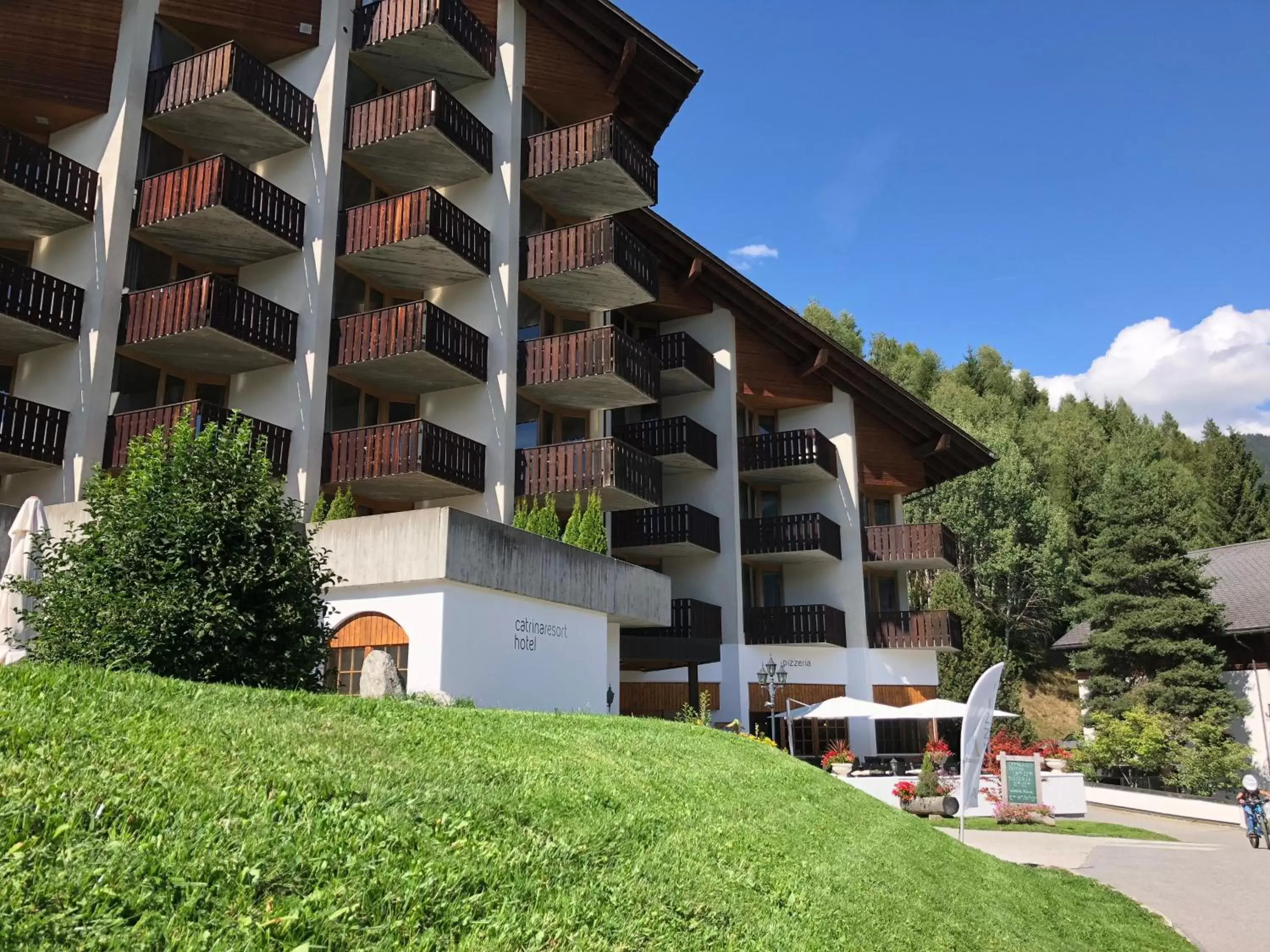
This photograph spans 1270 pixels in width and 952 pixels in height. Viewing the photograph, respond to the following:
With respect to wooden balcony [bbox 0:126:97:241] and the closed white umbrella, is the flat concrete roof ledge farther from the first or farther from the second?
the closed white umbrella

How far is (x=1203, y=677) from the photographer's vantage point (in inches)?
1351

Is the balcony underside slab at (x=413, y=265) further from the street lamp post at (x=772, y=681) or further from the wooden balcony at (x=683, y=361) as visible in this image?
the street lamp post at (x=772, y=681)

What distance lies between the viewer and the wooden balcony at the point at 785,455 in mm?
30734

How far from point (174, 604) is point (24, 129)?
15.2 m

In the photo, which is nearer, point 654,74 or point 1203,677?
point 654,74

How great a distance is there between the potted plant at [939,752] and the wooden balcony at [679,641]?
6914mm

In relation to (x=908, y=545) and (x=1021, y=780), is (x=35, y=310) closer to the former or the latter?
(x=1021, y=780)

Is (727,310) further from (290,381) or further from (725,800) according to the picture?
(725,800)

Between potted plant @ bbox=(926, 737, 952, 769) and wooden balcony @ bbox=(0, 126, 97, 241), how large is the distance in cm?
2431

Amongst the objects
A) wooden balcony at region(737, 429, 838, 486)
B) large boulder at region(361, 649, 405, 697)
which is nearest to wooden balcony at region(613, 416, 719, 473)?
wooden balcony at region(737, 429, 838, 486)

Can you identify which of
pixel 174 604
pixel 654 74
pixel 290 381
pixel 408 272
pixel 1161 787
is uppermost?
pixel 654 74

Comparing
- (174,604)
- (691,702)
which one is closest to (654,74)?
(691,702)

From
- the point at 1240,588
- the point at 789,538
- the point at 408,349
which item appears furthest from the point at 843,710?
the point at 1240,588

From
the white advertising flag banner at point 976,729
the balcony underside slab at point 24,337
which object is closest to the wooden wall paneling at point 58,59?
the balcony underside slab at point 24,337
